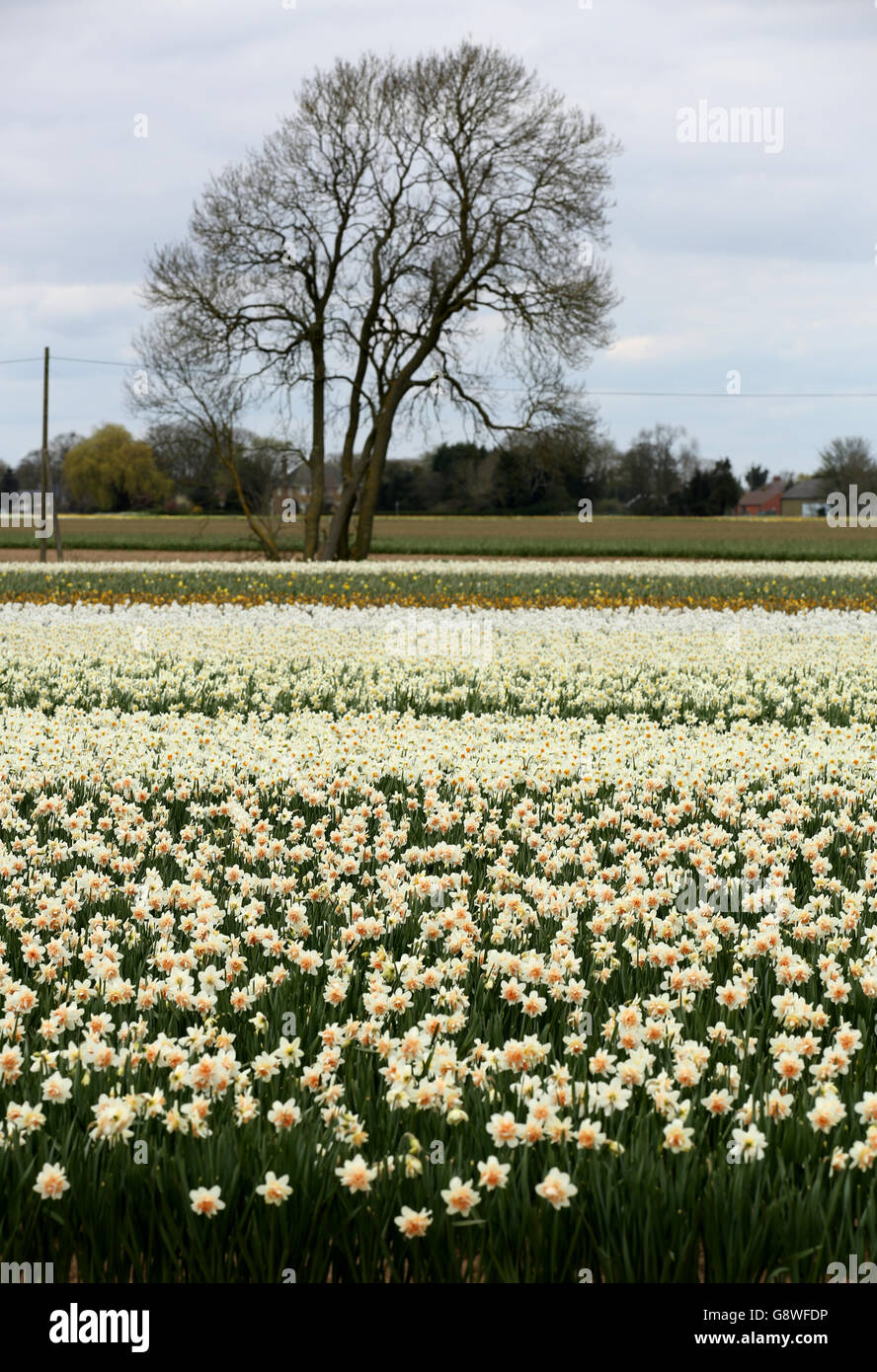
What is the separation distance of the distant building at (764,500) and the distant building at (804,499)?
1.32 metres

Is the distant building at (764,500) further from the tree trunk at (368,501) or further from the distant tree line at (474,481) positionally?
the tree trunk at (368,501)

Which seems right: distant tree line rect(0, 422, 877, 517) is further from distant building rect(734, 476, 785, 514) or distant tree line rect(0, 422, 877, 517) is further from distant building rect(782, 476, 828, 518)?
distant building rect(734, 476, 785, 514)

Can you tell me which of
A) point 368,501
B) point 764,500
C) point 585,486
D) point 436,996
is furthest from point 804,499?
point 436,996

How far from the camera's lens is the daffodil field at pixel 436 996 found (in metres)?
2.80

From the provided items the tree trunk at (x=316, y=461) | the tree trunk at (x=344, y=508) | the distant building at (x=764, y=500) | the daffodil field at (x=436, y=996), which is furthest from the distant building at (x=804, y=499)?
the daffodil field at (x=436, y=996)

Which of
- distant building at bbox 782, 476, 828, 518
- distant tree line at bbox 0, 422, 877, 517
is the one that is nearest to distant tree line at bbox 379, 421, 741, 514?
distant tree line at bbox 0, 422, 877, 517

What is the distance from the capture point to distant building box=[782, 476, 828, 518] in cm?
12549

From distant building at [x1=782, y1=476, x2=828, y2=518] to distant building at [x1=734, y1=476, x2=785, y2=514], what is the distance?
1315mm

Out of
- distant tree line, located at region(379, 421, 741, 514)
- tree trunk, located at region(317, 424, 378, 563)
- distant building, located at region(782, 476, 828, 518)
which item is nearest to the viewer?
tree trunk, located at region(317, 424, 378, 563)

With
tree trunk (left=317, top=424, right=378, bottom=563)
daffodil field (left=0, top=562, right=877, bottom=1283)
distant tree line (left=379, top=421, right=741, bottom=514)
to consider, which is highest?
distant tree line (left=379, top=421, right=741, bottom=514)

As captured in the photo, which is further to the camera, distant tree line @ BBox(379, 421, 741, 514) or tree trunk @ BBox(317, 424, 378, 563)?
distant tree line @ BBox(379, 421, 741, 514)

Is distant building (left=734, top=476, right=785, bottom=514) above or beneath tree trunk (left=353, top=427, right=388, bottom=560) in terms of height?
above
